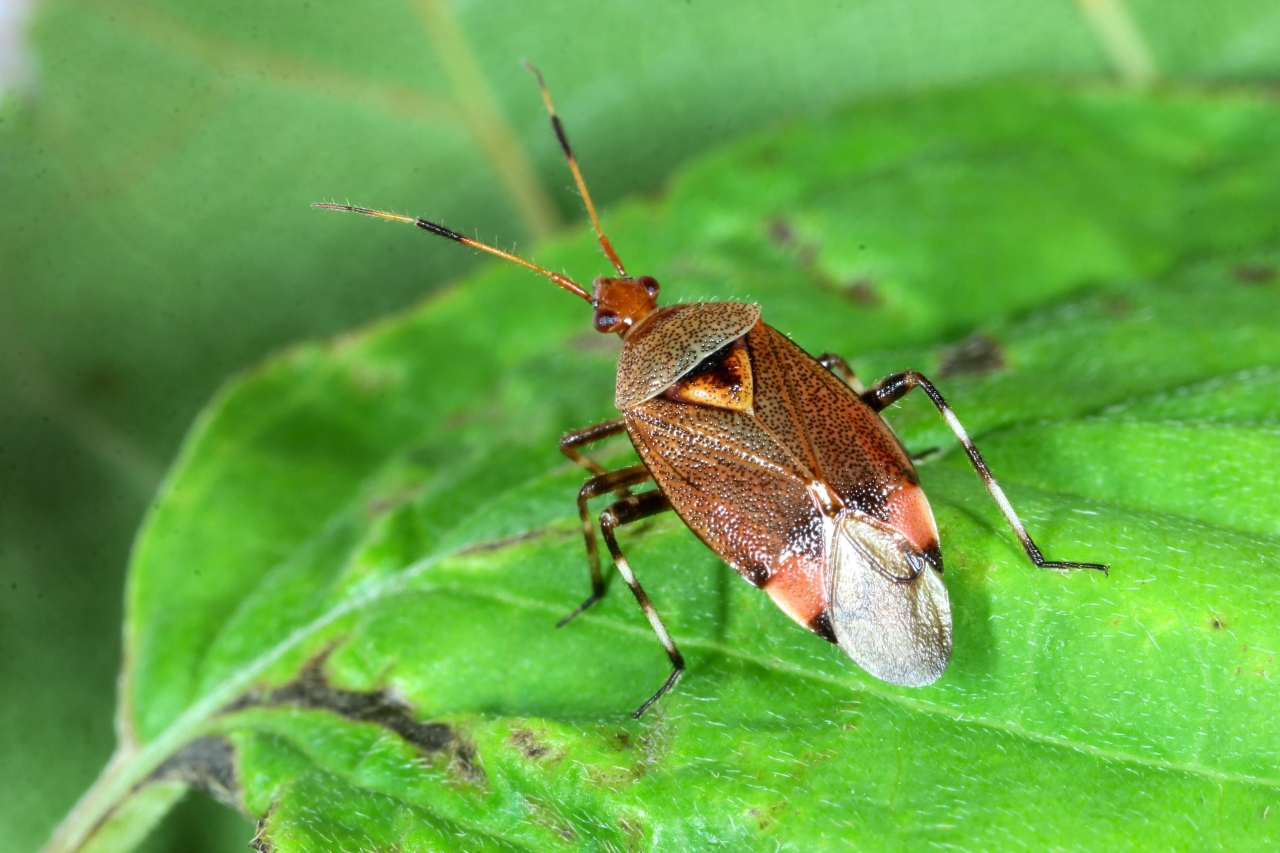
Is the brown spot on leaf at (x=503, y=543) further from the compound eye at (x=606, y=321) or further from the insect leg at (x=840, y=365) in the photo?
the insect leg at (x=840, y=365)

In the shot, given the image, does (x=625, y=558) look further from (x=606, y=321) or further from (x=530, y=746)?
(x=606, y=321)

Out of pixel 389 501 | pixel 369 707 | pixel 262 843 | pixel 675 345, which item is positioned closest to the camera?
pixel 262 843

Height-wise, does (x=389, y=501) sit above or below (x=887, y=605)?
above

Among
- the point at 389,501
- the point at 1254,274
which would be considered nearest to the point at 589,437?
the point at 389,501

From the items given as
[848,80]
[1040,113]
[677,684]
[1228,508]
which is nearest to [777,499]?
[677,684]

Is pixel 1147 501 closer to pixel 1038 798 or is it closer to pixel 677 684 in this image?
pixel 1038 798

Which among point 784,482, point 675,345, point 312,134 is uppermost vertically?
point 312,134
